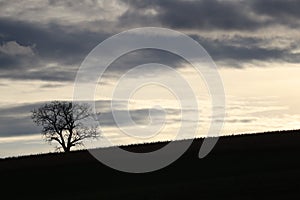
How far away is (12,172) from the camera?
55.1 meters

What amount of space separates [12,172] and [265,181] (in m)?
28.0

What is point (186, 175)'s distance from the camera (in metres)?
43.2

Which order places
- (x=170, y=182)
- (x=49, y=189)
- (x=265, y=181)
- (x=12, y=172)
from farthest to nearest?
(x=12, y=172) < (x=49, y=189) < (x=170, y=182) < (x=265, y=181)

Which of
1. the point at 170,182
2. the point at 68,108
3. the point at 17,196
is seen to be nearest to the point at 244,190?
the point at 170,182

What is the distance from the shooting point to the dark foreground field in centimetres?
3291

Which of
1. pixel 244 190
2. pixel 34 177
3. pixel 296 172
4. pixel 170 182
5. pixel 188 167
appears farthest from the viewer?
pixel 34 177

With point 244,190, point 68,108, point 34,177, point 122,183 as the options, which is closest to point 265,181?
point 244,190

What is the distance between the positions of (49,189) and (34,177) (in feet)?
24.0

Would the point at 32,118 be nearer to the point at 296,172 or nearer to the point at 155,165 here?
the point at 155,165

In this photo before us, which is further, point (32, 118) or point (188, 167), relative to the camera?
point (32, 118)

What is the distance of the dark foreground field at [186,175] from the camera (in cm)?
3291

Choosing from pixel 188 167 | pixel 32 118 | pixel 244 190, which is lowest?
pixel 244 190

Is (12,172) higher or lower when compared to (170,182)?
higher

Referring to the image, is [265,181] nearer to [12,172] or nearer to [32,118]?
[12,172]
